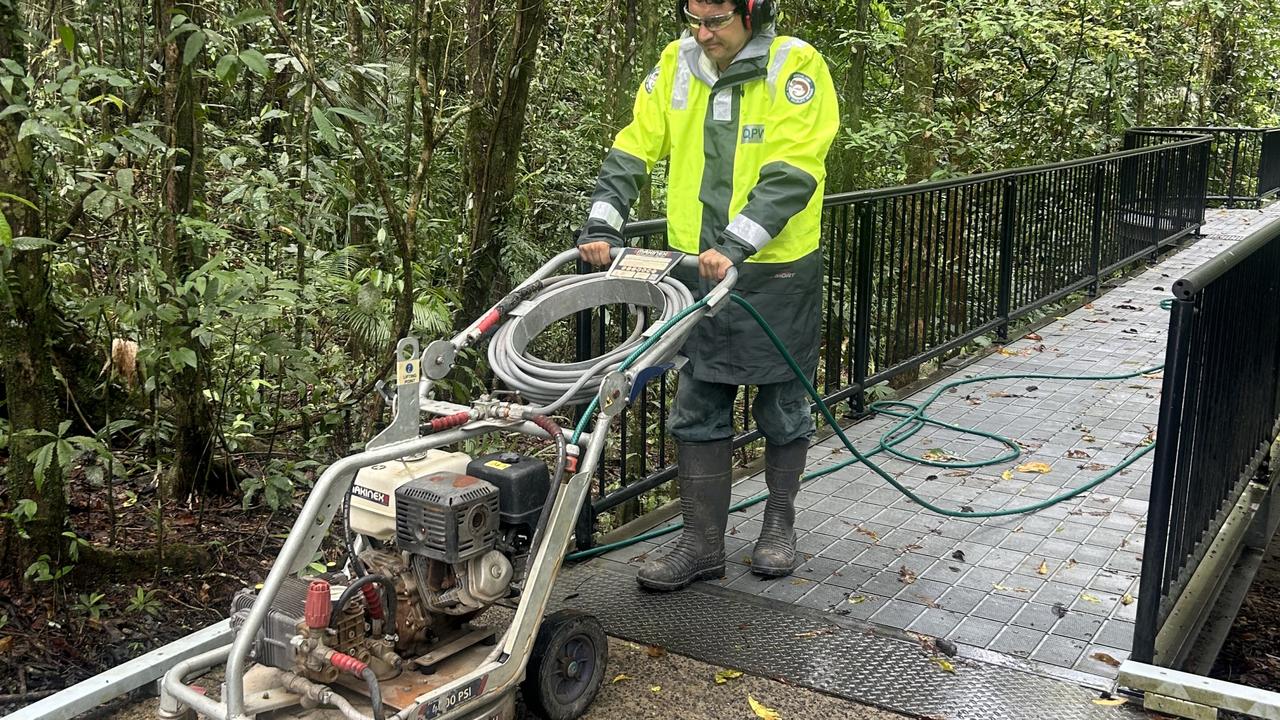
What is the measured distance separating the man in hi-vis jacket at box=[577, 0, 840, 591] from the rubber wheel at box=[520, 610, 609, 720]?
Answer: 0.84 m

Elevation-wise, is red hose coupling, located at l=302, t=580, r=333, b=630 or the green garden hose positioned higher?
red hose coupling, located at l=302, t=580, r=333, b=630

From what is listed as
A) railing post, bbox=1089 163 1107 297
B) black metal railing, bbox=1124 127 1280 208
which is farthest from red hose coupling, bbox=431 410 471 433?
black metal railing, bbox=1124 127 1280 208

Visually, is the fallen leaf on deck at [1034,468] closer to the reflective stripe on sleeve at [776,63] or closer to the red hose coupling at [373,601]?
the reflective stripe on sleeve at [776,63]

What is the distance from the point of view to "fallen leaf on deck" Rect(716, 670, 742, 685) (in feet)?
12.5

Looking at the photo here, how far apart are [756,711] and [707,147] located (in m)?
2.01

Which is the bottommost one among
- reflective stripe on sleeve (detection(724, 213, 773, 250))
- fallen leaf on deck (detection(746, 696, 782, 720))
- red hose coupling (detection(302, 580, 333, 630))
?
fallen leaf on deck (detection(746, 696, 782, 720))

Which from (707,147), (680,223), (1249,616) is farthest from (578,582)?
(1249,616)

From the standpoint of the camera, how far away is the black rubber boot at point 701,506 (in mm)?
4535

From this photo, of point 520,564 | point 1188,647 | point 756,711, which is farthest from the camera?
point 1188,647

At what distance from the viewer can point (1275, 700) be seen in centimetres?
342

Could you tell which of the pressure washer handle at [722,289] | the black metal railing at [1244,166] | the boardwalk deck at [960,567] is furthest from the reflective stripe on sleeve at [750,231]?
the black metal railing at [1244,166]

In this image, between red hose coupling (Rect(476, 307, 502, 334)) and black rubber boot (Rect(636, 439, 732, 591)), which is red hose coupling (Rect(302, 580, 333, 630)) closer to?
red hose coupling (Rect(476, 307, 502, 334))

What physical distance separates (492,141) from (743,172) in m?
2.96

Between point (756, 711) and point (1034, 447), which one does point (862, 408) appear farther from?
point (756, 711)
